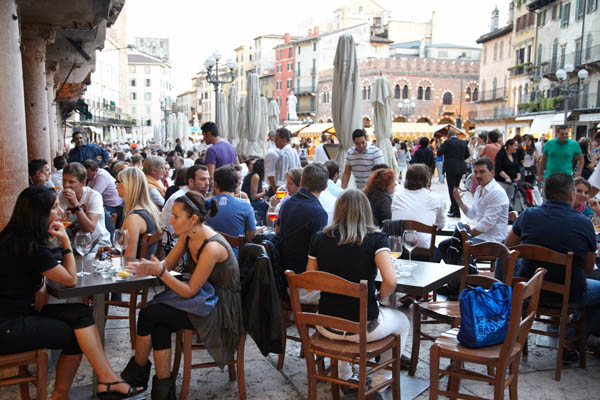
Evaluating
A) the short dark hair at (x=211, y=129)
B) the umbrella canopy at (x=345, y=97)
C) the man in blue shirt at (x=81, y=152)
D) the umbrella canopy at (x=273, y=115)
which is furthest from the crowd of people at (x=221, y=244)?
the umbrella canopy at (x=273, y=115)

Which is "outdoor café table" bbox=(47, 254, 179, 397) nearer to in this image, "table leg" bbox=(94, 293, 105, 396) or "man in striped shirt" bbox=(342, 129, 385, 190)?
"table leg" bbox=(94, 293, 105, 396)

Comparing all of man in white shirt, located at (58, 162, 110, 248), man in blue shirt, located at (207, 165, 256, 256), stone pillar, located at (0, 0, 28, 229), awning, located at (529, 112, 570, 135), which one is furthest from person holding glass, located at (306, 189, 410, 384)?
awning, located at (529, 112, 570, 135)

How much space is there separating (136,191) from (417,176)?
2.67 m

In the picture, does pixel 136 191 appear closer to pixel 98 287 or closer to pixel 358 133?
pixel 98 287

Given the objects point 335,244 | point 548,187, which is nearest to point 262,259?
point 335,244

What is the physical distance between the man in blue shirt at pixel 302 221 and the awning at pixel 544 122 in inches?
1252

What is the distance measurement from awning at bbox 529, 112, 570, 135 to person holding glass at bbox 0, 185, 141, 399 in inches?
1318

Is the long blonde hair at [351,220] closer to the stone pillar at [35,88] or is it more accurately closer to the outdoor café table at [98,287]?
the outdoor café table at [98,287]

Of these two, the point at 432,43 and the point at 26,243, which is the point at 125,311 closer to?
the point at 26,243

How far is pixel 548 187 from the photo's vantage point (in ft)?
14.2

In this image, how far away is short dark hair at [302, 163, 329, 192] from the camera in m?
4.48

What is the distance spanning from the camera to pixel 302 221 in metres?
4.42

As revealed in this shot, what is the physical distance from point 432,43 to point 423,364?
68.2m

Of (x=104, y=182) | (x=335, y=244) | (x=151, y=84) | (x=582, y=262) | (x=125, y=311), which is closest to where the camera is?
(x=335, y=244)
